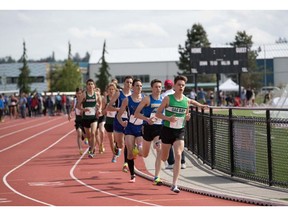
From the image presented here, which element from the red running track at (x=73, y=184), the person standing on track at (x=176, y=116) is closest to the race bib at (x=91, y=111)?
the red running track at (x=73, y=184)

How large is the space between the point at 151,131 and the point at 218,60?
124ft

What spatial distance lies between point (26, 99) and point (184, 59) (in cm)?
5671

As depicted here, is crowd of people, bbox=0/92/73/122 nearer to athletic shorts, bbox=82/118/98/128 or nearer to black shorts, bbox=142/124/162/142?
athletic shorts, bbox=82/118/98/128

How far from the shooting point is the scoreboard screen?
5188 cm

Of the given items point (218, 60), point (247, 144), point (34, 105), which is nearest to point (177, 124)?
point (247, 144)

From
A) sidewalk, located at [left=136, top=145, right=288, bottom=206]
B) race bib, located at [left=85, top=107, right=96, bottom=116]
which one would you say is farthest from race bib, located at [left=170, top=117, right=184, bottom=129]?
race bib, located at [left=85, top=107, right=96, bottom=116]

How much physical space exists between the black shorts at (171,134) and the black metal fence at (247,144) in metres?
1.55

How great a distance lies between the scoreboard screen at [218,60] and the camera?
170ft

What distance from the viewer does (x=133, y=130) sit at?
1562 centimetres

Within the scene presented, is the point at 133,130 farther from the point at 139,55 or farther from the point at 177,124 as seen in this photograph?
the point at 139,55

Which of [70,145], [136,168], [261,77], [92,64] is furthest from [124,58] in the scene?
[136,168]

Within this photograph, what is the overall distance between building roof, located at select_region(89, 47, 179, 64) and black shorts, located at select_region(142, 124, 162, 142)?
3846 inches

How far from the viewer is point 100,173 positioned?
17578 mm

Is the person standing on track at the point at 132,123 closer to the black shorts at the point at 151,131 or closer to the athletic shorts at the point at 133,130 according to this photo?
the athletic shorts at the point at 133,130
